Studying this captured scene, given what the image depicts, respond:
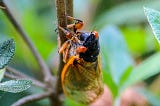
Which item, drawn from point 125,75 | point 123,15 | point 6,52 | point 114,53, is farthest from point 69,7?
point 123,15

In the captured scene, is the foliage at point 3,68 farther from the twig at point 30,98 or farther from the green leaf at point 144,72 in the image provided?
the green leaf at point 144,72

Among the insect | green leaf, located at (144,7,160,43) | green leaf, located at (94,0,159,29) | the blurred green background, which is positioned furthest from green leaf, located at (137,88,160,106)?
green leaf, located at (144,7,160,43)

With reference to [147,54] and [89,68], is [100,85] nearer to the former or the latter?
[89,68]

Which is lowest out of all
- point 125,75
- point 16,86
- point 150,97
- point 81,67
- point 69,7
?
point 150,97

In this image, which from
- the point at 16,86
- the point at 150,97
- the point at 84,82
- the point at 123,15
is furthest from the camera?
the point at 123,15

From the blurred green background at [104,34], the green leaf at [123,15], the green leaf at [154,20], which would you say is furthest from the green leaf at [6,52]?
the green leaf at [123,15]

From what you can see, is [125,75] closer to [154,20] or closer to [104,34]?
[104,34]
